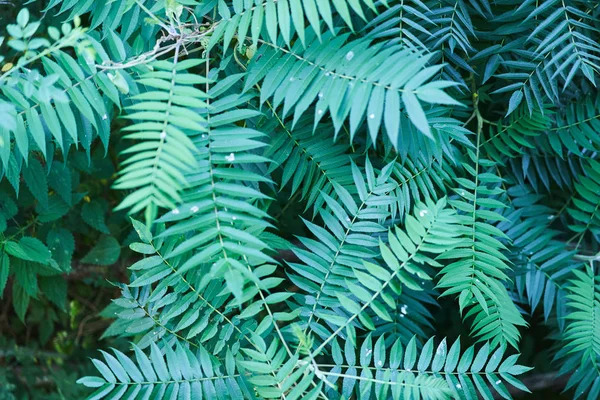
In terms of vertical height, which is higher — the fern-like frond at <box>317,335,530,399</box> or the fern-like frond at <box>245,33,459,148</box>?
the fern-like frond at <box>245,33,459,148</box>

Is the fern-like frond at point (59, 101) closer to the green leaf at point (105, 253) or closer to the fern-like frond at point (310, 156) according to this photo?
the fern-like frond at point (310, 156)

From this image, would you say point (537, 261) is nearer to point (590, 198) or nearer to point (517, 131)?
point (590, 198)

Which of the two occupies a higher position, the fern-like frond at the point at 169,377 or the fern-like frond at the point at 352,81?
the fern-like frond at the point at 352,81

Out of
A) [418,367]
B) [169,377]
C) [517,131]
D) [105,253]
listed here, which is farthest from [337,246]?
[105,253]

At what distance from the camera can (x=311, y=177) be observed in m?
1.55

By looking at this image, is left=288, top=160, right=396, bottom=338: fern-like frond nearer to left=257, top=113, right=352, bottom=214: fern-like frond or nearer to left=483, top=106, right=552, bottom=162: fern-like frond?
left=257, top=113, right=352, bottom=214: fern-like frond

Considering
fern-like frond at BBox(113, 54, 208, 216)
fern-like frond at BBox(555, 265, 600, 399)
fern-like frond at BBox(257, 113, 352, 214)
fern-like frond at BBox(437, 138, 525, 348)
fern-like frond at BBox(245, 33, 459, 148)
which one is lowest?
fern-like frond at BBox(555, 265, 600, 399)

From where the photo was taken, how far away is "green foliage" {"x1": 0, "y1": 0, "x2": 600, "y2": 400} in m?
1.19

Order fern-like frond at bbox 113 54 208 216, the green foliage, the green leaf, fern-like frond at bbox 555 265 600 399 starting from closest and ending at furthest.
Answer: fern-like frond at bbox 113 54 208 216, the green foliage, fern-like frond at bbox 555 265 600 399, the green leaf

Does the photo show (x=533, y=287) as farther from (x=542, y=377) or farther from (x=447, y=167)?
(x=542, y=377)

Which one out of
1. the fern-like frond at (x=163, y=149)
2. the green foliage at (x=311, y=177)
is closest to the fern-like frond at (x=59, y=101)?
the green foliage at (x=311, y=177)

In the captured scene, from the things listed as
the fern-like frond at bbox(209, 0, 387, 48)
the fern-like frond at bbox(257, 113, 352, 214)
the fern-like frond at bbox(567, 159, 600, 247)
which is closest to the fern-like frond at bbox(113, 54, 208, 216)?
the fern-like frond at bbox(209, 0, 387, 48)

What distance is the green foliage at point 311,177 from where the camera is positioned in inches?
46.8

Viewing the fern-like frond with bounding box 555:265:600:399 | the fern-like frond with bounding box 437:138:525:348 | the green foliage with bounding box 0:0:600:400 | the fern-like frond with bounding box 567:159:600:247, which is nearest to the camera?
the green foliage with bounding box 0:0:600:400
